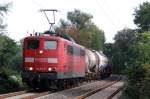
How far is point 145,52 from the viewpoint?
30.6 meters

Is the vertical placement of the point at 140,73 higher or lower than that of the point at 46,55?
lower

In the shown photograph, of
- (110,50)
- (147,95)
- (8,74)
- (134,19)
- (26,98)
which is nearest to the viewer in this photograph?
(147,95)

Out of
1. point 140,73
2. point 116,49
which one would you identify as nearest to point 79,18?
point 116,49

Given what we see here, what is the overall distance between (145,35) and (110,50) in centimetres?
7653

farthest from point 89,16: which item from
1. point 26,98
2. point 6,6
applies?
point 26,98

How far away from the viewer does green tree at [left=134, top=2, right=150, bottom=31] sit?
5522cm

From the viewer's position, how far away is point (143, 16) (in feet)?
190

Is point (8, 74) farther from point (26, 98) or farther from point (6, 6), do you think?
point (26, 98)

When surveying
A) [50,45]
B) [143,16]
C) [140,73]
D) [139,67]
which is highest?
[143,16]

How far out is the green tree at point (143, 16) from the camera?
55219 mm

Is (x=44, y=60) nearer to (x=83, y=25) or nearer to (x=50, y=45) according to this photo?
(x=50, y=45)

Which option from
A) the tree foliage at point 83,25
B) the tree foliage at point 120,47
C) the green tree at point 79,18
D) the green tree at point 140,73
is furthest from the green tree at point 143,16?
the green tree at point 79,18

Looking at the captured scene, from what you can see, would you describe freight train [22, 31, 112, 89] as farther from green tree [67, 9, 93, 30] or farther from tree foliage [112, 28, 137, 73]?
green tree [67, 9, 93, 30]

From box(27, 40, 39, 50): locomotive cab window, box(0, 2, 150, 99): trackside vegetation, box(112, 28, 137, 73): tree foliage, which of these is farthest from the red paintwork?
box(112, 28, 137, 73): tree foliage
